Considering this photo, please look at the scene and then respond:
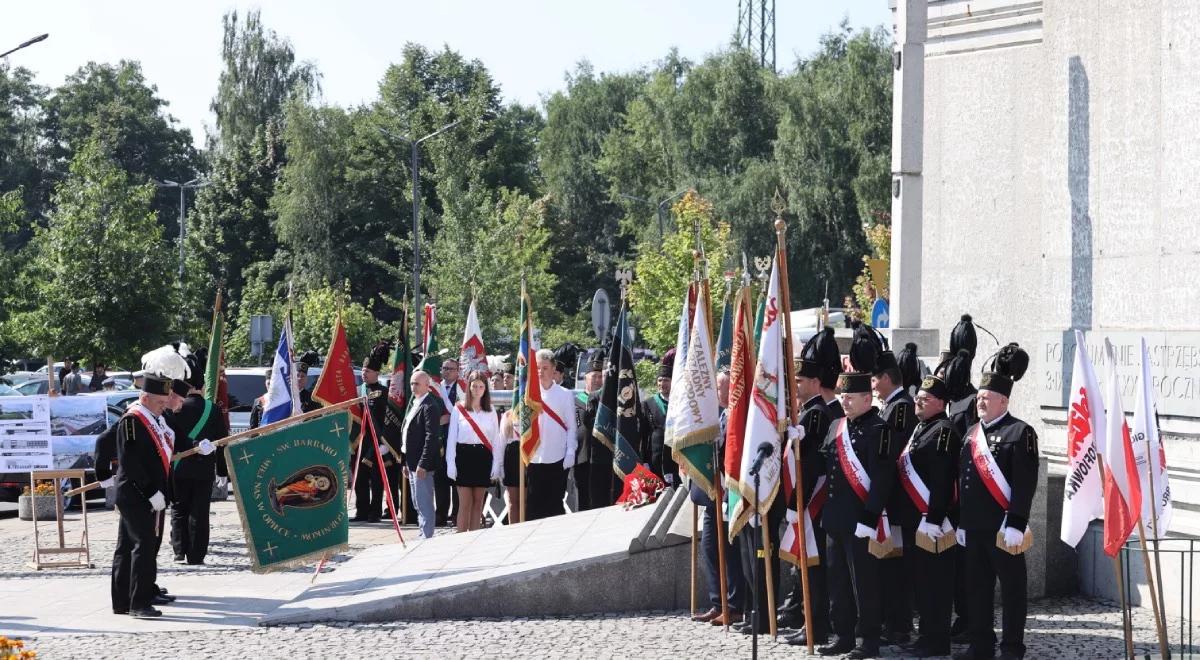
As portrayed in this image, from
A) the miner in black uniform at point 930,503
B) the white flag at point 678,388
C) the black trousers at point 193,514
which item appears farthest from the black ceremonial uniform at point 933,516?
the black trousers at point 193,514

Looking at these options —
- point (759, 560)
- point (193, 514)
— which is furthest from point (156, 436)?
point (759, 560)

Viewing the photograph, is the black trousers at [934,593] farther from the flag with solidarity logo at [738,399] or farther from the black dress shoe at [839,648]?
the flag with solidarity logo at [738,399]

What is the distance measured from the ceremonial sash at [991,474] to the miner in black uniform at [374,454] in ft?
30.6

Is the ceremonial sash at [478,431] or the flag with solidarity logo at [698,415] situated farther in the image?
the ceremonial sash at [478,431]

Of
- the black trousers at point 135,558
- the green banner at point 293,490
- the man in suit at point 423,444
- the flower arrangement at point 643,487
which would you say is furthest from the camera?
the man in suit at point 423,444

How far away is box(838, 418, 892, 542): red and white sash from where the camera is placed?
9672 millimetres

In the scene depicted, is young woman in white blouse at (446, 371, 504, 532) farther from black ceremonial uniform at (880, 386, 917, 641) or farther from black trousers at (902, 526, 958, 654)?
black trousers at (902, 526, 958, 654)

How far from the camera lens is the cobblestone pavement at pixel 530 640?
10000mm

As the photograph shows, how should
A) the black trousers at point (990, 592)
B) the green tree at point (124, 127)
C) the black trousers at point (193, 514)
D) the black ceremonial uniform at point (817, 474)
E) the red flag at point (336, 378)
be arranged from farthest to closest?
the green tree at point (124, 127)
the red flag at point (336, 378)
the black trousers at point (193, 514)
the black ceremonial uniform at point (817, 474)
the black trousers at point (990, 592)

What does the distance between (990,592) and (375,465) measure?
995 centimetres

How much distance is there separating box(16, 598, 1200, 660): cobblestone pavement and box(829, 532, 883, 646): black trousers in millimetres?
310

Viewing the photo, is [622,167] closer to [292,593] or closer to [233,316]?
[233,316]

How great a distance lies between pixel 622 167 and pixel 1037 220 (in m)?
59.0

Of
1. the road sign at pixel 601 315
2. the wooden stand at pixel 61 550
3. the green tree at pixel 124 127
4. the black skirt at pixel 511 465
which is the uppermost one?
the green tree at pixel 124 127
